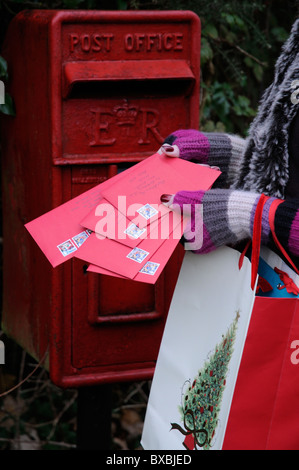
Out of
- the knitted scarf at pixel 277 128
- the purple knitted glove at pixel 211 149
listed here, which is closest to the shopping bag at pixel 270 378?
the knitted scarf at pixel 277 128

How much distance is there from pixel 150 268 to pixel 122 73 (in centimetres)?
89

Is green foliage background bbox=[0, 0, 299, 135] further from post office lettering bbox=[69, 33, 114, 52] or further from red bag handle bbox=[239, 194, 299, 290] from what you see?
red bag handle bbox=[239, 194, 299, 290]

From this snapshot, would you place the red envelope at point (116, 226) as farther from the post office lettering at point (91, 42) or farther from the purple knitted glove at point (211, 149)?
the post office lettering at point (91, 42)

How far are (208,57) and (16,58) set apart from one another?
100 cm

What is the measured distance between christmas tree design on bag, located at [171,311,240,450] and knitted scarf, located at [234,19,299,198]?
35cm

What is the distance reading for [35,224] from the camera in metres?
1.73

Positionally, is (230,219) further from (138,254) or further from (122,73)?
(122,73)

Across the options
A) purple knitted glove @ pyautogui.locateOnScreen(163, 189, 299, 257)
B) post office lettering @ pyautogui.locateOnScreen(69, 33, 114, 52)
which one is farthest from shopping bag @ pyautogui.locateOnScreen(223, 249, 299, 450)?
post office lettering @ pyautogui.locateOnScreen(69, 33, 114, 52)

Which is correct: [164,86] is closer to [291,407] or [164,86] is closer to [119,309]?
[119,309]

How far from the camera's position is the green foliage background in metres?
2.84

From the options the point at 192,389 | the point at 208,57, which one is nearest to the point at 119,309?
the point at 192,389

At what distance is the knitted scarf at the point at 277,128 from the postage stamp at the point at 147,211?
0.26m

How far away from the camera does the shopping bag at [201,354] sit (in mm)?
1451

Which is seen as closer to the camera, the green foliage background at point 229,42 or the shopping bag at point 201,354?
the shopping bag at point 201,354
